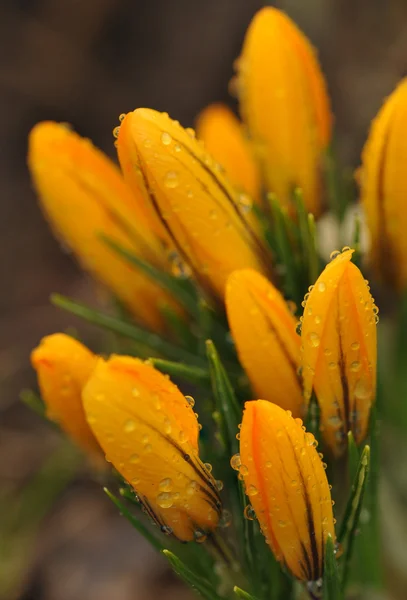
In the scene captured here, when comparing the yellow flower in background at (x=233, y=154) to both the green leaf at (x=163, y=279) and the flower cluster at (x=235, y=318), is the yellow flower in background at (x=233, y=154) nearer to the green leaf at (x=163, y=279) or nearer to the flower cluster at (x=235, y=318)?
the flower cluster at (x=235, y=318)

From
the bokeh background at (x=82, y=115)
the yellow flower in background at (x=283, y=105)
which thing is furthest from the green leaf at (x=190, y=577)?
the bokeh background at (x=82, y=115)

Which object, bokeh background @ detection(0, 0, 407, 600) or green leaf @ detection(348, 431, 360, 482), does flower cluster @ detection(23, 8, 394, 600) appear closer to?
green leaf @ detection(348, 431, 360, 482)

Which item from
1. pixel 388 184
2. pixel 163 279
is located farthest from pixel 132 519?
pixel 388 184

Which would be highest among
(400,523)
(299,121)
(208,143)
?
(208,143)

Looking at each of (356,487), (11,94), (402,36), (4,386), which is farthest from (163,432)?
(11,94)

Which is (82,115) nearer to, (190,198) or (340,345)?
(190,198)

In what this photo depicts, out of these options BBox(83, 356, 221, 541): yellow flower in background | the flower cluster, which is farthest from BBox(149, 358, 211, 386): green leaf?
BBox(83, 356, 221, 541): yellow flower in background

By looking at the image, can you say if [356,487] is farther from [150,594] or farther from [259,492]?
[150,594]
